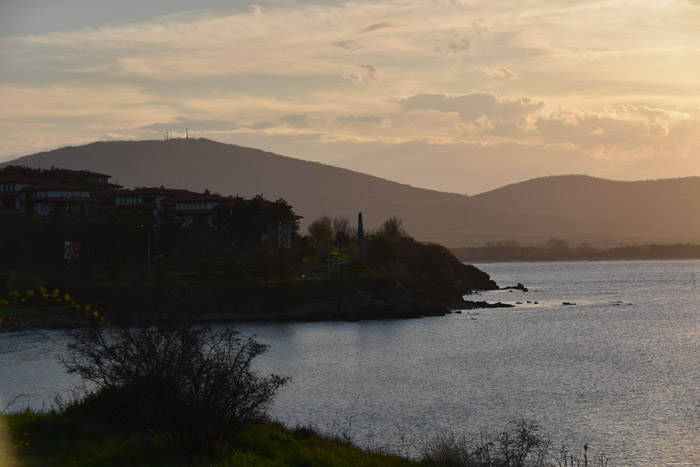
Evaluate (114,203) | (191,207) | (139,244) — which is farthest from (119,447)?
(114,203)

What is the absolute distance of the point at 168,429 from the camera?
16625 mm

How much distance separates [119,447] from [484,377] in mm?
33195

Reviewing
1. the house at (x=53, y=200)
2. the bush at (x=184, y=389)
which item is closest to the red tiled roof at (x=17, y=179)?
the house at (x=53, y=200)

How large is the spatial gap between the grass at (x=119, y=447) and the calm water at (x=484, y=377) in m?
Answer: 8.87

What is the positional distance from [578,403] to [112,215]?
8658 centimetres

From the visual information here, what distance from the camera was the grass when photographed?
16.5 meters

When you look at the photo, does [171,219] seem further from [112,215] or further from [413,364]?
[413,364]

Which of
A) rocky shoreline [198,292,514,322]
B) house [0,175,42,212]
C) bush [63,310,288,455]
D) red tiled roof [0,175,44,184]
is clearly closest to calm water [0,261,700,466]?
rocky shoreline [198,292,514,322]

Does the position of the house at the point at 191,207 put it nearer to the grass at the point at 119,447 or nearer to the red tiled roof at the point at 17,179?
the red tiled roof at the point at 17,179

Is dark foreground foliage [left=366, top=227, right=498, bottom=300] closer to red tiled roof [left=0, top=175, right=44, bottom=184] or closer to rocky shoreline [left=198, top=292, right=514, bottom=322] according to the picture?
rocky shoreline [left=198, top=292, right=514, bottom=322]

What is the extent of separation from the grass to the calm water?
29.1 feet

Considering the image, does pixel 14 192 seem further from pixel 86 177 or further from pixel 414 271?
pixel 414 271

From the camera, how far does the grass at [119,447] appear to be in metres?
16.5

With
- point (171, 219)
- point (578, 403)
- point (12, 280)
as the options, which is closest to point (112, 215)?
point (171, 219)
